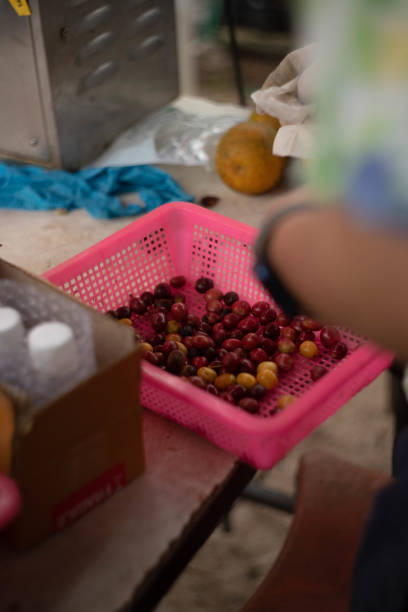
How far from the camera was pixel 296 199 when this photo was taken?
23.5 inches

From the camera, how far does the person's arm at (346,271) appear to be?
53cm

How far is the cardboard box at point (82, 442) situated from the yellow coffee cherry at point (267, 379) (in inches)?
12.6

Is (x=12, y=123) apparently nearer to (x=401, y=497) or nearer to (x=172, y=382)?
(x=172, y=382)

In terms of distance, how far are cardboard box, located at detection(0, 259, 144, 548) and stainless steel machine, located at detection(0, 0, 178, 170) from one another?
3.80 ft

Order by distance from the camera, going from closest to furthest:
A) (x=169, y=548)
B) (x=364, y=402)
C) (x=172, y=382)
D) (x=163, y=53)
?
(x=169, y=548) → (x=172, y=382) → (x=364, y=402) → (x=163, y=53)

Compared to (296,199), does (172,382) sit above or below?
below

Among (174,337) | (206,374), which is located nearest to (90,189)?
(174,337)

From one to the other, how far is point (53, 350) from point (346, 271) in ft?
0.97

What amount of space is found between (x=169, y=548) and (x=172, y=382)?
21 centimetres

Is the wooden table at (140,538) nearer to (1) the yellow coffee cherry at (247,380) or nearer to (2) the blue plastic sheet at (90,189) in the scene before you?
(1) the yellow coffee cherry at (247,380)

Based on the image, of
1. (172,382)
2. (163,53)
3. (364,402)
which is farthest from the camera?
(163,53)

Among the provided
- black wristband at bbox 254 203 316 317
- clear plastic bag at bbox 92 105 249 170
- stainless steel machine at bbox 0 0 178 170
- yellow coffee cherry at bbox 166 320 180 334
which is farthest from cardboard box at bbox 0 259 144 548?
clear plastic bag at bbox 92 105 249 170

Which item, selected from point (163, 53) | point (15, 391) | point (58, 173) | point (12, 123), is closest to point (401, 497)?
point (15, 391)

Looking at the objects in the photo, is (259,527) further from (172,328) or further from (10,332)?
(10,332)
